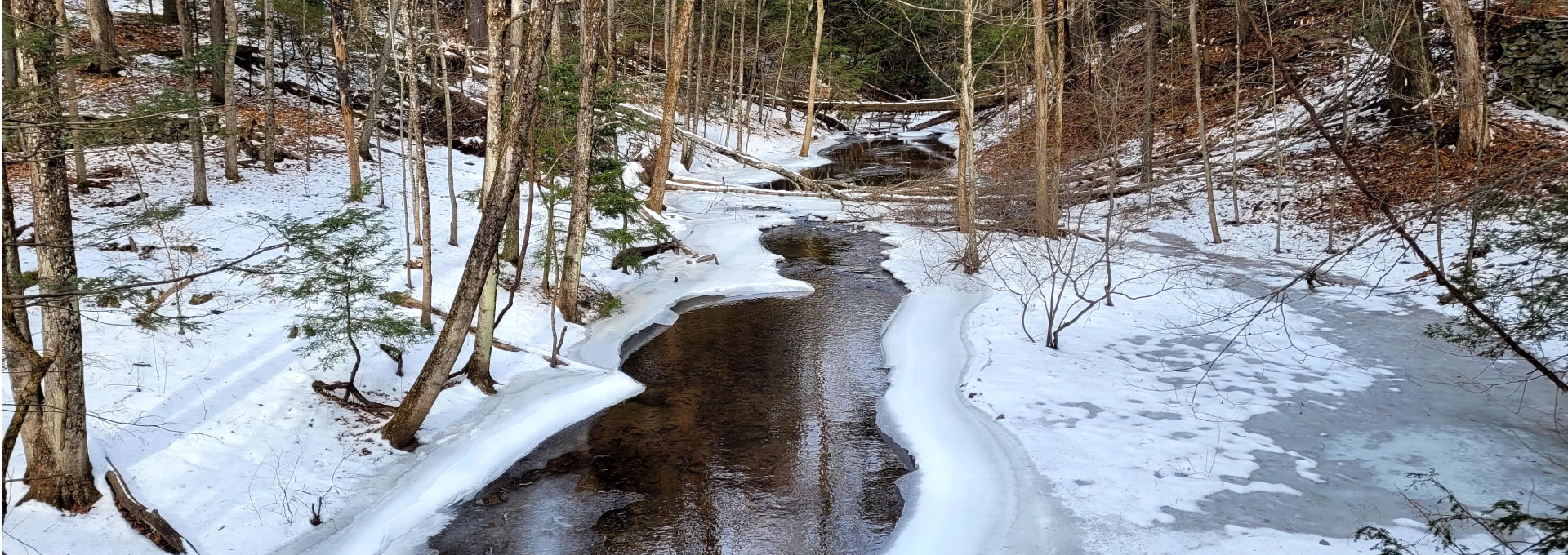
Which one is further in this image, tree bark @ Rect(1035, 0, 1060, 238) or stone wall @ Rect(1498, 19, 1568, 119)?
stone wall @ Rect(1498, 19, 1568, 119)

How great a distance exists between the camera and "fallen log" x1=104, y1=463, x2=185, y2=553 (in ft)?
22.2

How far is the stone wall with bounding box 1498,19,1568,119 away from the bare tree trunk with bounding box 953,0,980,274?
978cm

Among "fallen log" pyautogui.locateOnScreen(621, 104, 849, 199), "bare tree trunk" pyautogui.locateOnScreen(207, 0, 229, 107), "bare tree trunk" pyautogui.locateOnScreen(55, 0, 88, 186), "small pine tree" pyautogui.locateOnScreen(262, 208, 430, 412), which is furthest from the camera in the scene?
"fallen log" pyautogui.locateOnScreen(621, 104, 849, 199)

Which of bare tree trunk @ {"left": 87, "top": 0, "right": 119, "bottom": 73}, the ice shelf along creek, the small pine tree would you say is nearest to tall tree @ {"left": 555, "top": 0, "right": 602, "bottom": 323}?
the ice shelf along creek

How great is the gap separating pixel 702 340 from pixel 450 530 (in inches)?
248

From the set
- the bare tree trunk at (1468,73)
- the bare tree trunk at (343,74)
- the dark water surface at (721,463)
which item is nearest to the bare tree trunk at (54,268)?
the dark water surface at (721,463)

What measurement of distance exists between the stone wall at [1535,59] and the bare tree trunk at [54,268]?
20.8 metres

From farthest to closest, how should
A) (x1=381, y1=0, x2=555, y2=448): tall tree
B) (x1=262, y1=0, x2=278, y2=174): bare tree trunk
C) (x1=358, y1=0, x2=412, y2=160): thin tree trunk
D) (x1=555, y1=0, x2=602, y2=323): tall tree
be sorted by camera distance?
(x1=358, y1=0, x2=412, y2=160): thin tree trunk
(x1=262, y1=0, x2=278, y2=174): bare tree trunk
(x1=555, y1=0, x2=602, y2=323): tall tree
(x1=381, y1=0, x2=555, y2=448): tall tree

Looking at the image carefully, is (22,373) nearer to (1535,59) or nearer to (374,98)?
(374,98)

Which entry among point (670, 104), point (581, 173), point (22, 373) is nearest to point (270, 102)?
point (670, 104)

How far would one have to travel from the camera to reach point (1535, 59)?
57.7 feet

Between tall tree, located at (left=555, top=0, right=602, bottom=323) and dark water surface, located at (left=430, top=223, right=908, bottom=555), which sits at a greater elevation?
tall tree, located at (left=555, top=0, right=602, bottom=323)

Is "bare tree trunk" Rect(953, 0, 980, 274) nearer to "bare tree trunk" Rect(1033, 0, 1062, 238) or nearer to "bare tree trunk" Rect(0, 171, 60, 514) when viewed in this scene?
"bare tree trunk" Rect(1033, 0, 1062, 238)

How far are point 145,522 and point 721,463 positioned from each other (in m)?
4.97
